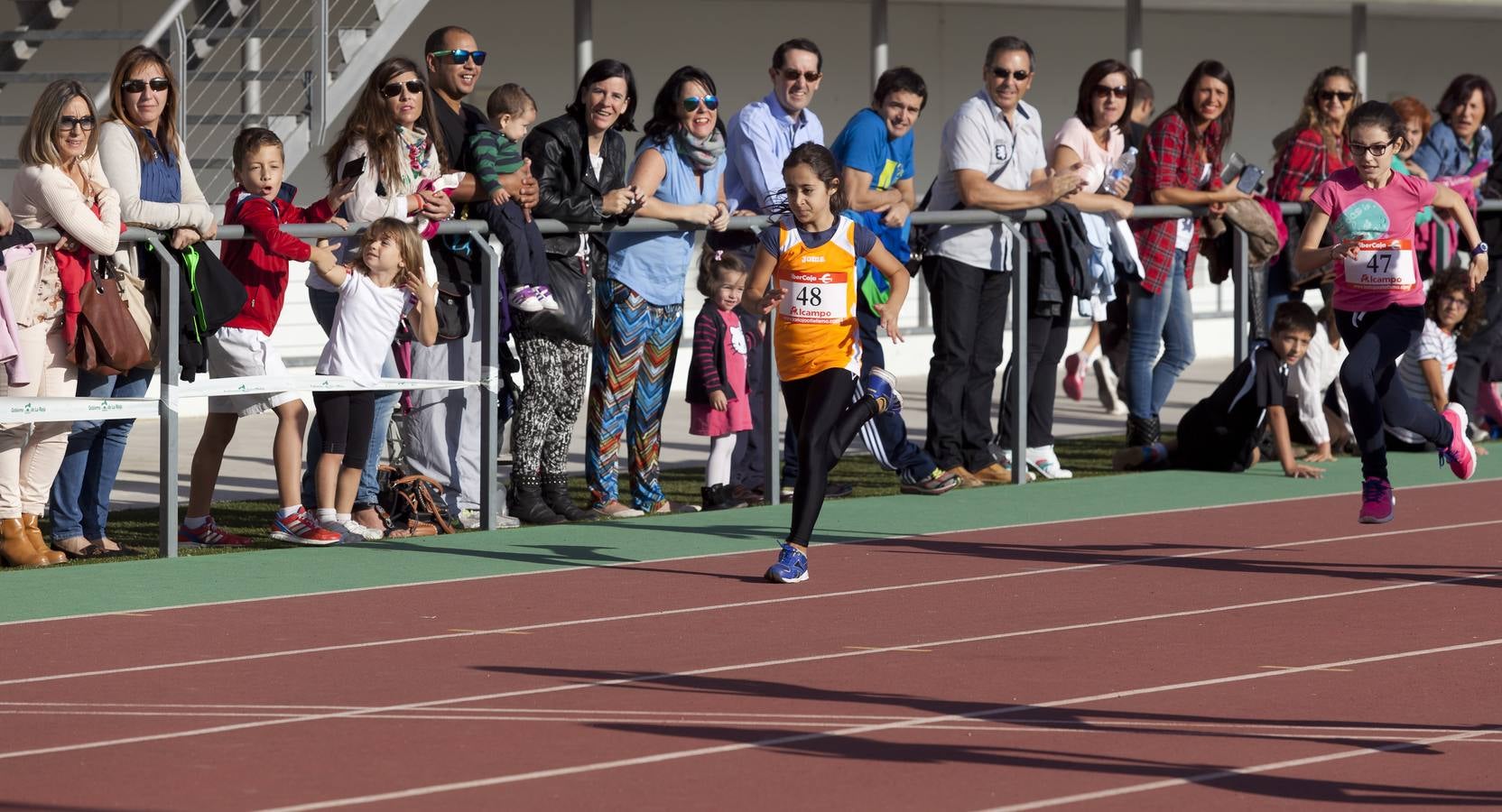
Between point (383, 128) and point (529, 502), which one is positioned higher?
Answer: point (383, 128)

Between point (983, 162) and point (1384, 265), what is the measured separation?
2271mm

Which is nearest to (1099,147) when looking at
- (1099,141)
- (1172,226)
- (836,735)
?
(1099,141)

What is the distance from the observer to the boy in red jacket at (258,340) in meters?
9.36

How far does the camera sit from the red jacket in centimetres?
916

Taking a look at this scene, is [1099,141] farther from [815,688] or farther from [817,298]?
[815,688]

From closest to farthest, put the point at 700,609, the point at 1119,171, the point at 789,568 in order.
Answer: the point at 700,609, the point at 789,568, the point at 1119,171

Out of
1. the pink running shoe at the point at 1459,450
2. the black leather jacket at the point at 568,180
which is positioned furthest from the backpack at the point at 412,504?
the pink running shoe at the point at 1459,450

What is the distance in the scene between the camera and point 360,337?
9539 millimetres

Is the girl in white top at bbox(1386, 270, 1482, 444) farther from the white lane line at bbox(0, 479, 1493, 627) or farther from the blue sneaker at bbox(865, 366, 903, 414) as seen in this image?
the blue sneaker at bbox(865, 366, 903, 414)

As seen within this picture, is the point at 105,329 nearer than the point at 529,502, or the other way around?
the point at 105,329

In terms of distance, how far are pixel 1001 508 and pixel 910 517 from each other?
53 centimetres

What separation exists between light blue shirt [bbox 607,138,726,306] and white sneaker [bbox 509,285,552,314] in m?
0.51

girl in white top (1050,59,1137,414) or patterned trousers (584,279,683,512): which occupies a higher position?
girl in white top (1050,59,1137,414)

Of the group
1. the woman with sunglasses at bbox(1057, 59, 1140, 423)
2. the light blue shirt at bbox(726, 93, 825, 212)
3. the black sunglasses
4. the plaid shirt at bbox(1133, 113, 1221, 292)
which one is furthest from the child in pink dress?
the plaid shirt at bbox(1133, 113, 1221, 292)
